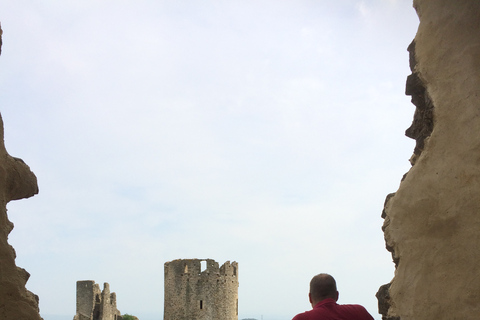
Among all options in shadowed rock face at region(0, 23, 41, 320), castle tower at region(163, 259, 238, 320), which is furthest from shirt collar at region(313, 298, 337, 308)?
castle tower at region(163, 259, 238, 320)

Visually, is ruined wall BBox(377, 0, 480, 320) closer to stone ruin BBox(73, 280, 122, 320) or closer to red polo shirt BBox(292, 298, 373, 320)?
red polo shirt BBox(292, 298, 373, 320)

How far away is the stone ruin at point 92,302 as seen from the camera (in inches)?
1550

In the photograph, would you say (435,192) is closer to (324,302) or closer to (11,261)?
(324,302)

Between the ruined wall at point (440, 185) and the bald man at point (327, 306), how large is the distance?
0.32m

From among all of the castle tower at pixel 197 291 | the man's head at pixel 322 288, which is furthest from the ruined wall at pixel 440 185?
the castle tower at pixel 197 291

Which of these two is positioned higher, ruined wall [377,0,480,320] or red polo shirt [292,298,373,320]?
ruined wall [377,0,480,320]

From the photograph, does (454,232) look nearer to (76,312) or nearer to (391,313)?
(391,313)

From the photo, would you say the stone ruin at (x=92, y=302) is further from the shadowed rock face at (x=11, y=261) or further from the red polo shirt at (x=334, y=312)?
the red polo shirt at (x=334, y=312)

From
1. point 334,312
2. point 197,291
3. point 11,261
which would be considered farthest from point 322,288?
point 197,291

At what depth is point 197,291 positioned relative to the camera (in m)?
28.1

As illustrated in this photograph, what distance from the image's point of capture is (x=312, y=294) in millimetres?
4582

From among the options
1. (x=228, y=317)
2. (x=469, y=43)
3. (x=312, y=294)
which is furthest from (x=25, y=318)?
(x=228, y=317)

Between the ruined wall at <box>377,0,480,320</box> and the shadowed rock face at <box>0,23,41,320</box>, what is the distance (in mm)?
2679

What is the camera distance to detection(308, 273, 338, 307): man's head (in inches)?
177
